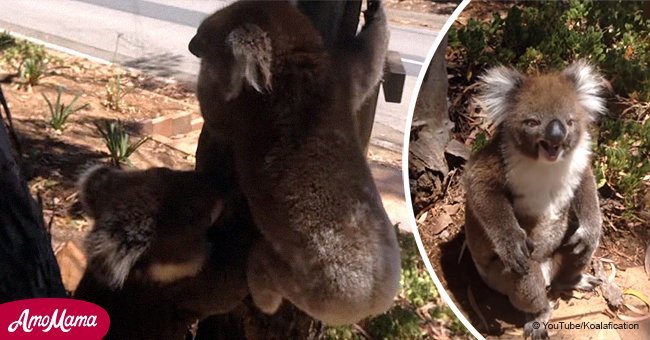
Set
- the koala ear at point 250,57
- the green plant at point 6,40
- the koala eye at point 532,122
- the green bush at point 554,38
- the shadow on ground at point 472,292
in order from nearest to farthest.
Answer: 1. the koala ear at point 250,57
2. the green plant at point 6,40
3. the green bush at point 554,38
4. the koala eye at point 532,122
5. the shadow on ground at point 472,292

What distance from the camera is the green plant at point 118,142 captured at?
4.48ft

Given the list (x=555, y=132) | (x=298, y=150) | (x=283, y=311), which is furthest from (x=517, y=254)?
(x=298, y=150)

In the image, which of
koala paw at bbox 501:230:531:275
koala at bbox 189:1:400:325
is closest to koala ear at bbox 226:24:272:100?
koala at bbox 189:1:400:325

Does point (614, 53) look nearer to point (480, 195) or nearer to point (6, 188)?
point (480, 195)

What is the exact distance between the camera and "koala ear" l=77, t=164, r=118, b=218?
1.33m

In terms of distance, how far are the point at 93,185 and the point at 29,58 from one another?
0.95 ft

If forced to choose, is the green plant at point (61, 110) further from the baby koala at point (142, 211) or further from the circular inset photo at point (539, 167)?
the circular inset photo at point (539, 167)

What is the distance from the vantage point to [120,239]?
52.3 inches

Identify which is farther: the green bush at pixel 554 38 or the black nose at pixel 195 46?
the green bush at pixel 554 38

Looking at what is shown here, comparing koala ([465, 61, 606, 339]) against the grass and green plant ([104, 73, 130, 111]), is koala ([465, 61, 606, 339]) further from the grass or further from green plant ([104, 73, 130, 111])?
the grass

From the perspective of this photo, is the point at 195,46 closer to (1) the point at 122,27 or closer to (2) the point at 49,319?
(1) the point at 122,27

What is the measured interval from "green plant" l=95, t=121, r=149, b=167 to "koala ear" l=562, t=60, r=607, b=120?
0.95m

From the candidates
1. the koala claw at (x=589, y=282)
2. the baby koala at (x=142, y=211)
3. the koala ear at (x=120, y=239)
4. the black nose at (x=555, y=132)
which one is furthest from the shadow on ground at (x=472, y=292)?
the koala ear at (x=120, y=239)

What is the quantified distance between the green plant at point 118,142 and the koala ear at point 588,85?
95 cm
